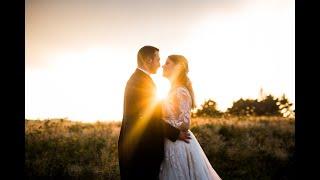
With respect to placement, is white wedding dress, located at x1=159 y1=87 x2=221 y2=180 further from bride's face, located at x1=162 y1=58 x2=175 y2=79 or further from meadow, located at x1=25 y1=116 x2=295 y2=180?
meadow, located at x1=25 y1=116 x2=295 y2=180

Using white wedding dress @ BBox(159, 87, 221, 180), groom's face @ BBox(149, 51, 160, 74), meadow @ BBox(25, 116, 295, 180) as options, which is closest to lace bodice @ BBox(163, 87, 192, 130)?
white wedding dress @ BBox(159, 87, 221, 180)

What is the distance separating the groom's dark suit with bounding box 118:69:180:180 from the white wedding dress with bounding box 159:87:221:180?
15 cm

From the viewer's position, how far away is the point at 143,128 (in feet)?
18.1

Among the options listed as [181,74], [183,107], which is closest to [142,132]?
[183,107]

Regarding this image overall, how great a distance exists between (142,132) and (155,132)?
17 cm

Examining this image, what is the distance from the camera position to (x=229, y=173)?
10703 millimetres

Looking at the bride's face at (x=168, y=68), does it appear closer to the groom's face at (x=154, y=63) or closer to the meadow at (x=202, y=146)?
the groom's face at (x=154, y=63)

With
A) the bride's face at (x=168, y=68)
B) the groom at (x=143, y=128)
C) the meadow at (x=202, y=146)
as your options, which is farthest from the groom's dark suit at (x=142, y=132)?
the meadow at (x=202, y=146)

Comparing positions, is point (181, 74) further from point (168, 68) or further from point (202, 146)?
point (202, 146)

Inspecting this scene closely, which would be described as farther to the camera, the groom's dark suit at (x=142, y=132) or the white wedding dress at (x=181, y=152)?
the white wedding dress at (x=181, y=152)

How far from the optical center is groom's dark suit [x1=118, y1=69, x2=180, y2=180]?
18.0 ft

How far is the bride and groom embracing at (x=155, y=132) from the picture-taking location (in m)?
5.51

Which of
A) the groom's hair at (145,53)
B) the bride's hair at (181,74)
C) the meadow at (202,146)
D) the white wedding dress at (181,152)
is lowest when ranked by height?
the meadow at (202,146)
